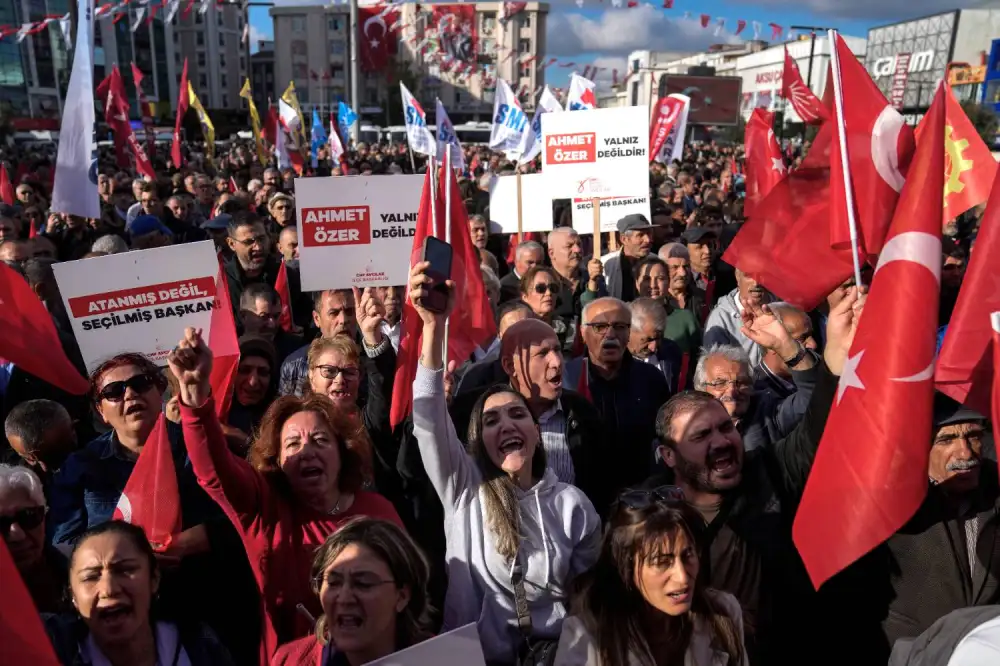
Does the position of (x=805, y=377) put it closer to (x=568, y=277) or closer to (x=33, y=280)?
(x=568, y=277)

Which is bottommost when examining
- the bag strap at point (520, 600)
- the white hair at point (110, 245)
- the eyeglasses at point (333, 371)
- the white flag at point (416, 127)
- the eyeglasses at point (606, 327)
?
the bag strap at point (520, 600)

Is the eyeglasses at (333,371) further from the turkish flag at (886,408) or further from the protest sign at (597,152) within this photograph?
the protest sign at (597,152)

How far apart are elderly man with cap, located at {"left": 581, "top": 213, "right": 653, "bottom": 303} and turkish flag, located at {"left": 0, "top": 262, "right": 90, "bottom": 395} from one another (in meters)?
4.18

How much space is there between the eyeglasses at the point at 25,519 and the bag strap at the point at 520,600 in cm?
140

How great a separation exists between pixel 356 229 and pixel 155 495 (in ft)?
6.93

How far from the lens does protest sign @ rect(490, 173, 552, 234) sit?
7535mm

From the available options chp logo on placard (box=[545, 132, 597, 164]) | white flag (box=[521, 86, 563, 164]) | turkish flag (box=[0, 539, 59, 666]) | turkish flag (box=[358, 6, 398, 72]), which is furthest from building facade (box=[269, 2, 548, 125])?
turkish flag (box=[0, 539, 59, 666])

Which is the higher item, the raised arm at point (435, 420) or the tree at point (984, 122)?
the tree at point (984, 122)

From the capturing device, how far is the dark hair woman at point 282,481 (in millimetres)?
2369

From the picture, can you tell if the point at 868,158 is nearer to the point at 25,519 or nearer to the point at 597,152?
the point at 25,519

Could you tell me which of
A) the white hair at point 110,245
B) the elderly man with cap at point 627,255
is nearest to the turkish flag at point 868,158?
the elderly man with cap at point 627,255

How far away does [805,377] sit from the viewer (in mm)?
3143

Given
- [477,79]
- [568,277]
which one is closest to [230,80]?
[477,79]

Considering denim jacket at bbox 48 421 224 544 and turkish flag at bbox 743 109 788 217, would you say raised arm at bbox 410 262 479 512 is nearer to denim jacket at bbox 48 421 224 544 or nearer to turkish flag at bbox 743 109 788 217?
denim jacket at bbox 48 421 224 544
